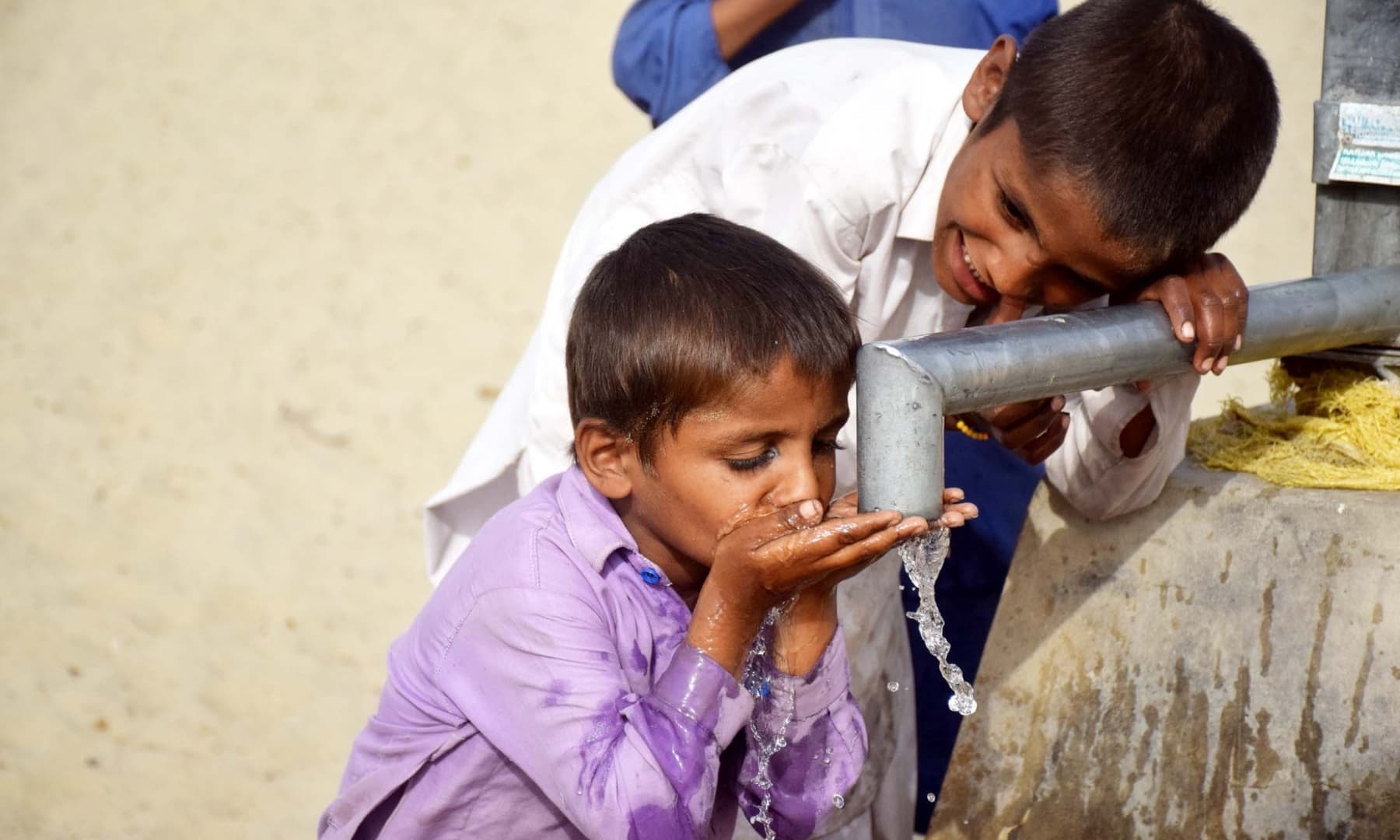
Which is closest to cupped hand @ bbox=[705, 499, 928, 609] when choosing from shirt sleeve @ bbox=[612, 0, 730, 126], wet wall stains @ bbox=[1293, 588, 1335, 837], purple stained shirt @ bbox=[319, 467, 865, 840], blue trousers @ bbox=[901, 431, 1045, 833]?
purple stained shirt @ bbox=[319, 467, 865, 840]

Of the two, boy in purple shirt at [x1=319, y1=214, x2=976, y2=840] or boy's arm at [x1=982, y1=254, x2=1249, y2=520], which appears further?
boy's arm at [x1=982, y1=254, x2=1249, y2=520]

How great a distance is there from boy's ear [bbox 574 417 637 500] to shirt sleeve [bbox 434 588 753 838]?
6.5 inches

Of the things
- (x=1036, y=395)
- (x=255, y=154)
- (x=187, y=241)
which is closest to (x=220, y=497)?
(x=187, y=241)

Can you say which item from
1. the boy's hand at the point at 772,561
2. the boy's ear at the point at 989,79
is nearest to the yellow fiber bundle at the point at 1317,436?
the boy's ear at the point at 989,79

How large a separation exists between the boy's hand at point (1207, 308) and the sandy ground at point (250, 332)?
7.85 feet

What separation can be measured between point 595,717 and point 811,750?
35 cm

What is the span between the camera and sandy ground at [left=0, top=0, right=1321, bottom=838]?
3859 millimetres

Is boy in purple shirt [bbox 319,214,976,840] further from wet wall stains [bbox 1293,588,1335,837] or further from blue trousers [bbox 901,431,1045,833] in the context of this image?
blue trousers [bbox 901,431,1045,833]

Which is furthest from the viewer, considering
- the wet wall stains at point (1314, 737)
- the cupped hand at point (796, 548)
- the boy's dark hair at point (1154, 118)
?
the wet wall stains at point (1314, 737)

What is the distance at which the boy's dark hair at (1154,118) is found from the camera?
193 centimetres

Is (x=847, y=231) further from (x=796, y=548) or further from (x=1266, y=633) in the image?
(x=1266, y=633)

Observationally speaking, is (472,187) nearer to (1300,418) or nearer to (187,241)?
(187,241)

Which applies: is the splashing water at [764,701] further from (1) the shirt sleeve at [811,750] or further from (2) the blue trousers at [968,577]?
(2) the blue trousers at [968,577]

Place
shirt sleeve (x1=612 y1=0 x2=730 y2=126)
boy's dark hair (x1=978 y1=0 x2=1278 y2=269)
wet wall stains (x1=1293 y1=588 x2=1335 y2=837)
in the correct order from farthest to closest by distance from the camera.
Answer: shirt sleeve (x1=612 y1=0 x2=730 y2=126)
wet wall stains (x1=1293 y1=588 x2=1335 y2=837)
boy's dark hair (x1=978 y1=0 x2=1278 y2=269)
